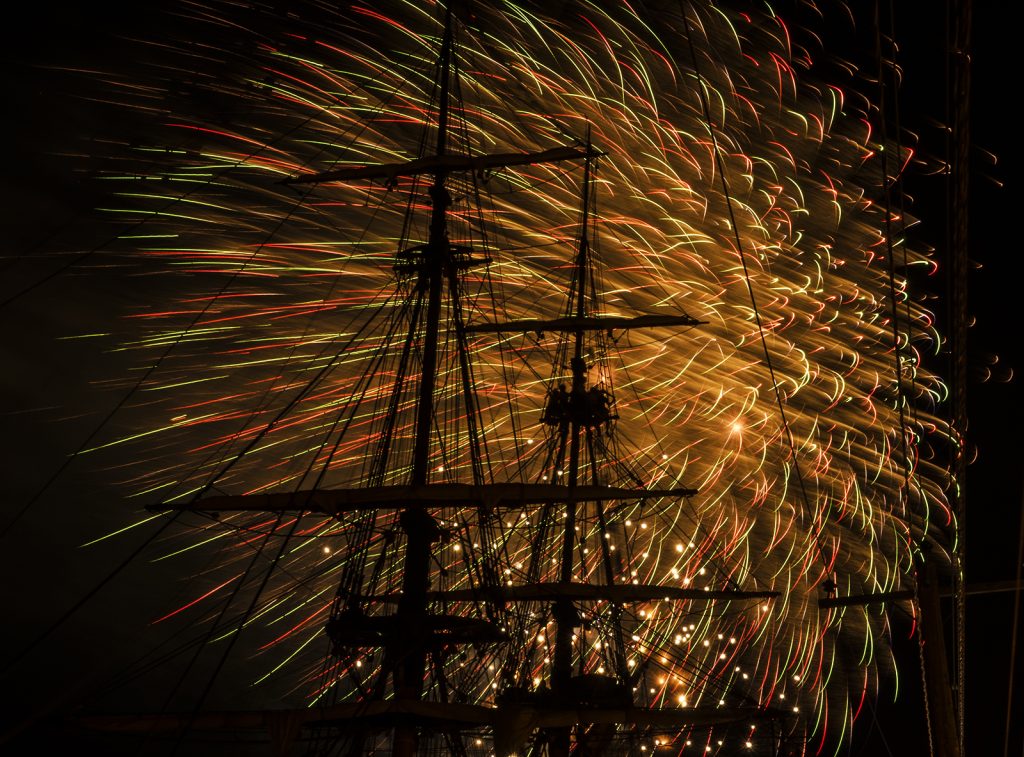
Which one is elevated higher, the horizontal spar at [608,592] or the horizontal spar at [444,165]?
the horizontal spar at [444,165]

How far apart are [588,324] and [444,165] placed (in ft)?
25.6

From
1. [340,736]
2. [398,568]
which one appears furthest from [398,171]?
[340,736]

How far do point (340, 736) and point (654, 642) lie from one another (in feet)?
31.7

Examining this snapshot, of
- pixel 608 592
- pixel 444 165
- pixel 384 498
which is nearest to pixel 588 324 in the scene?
pixel 608 592

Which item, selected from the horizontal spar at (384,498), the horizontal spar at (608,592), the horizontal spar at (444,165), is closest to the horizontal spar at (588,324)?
the horizontal spar at (444,165)

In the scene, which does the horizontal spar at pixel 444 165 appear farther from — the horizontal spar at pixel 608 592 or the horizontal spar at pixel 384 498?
the horizontal spar at pixel 608 592

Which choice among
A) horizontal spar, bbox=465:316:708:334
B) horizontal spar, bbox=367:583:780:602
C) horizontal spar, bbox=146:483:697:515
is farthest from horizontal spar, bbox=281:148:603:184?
horizontal spar, bbox=367:583:780:602

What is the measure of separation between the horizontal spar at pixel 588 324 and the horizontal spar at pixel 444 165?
13.4 feet

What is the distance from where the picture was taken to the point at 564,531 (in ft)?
104

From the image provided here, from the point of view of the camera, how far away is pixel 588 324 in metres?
29.9

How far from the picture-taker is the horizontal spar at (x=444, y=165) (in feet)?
74.7

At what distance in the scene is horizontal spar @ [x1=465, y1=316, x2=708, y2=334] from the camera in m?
26.8

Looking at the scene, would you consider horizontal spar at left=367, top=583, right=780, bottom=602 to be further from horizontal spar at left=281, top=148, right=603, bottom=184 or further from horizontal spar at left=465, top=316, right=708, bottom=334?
horizontal spar at left=281, top=148, right=603, bottom=184

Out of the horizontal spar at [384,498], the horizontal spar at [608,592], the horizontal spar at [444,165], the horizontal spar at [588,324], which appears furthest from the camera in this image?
the horizontal spar at [608,592]
